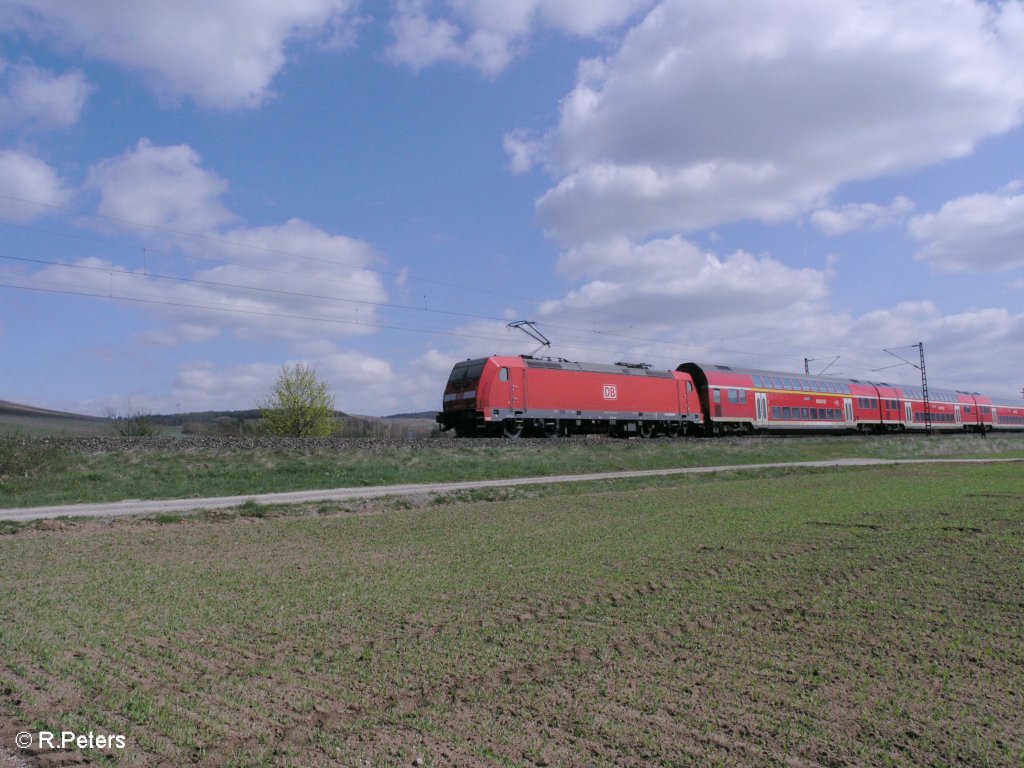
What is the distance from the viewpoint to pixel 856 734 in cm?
444

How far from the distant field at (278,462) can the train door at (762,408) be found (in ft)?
37.4

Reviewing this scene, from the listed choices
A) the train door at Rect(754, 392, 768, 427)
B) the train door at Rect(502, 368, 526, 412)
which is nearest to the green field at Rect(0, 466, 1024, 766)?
the train door at Rect(502, 368, 526, 412)

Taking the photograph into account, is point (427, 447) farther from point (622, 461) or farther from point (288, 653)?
point (288, 653)

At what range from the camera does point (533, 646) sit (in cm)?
610

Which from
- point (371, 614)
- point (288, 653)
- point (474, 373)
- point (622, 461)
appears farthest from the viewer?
point (474, 373)

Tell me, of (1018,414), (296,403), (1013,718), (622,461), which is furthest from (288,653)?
(1018,414)

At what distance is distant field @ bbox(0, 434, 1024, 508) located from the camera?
18.8 meters

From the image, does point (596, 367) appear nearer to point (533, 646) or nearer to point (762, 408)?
point (762, 408)

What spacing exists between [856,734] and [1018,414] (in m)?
88.4

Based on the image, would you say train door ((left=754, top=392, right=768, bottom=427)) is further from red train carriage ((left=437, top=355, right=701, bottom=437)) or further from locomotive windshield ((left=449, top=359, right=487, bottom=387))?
locomotive windshield ((left=449, top=359, right=487, bottom=387))

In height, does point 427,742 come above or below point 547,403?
below

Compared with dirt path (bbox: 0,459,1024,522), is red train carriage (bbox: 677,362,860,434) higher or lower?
higher

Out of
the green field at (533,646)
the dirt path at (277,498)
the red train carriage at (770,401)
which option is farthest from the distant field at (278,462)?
the red train carriage at (770,401)

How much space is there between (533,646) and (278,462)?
18.1 m
